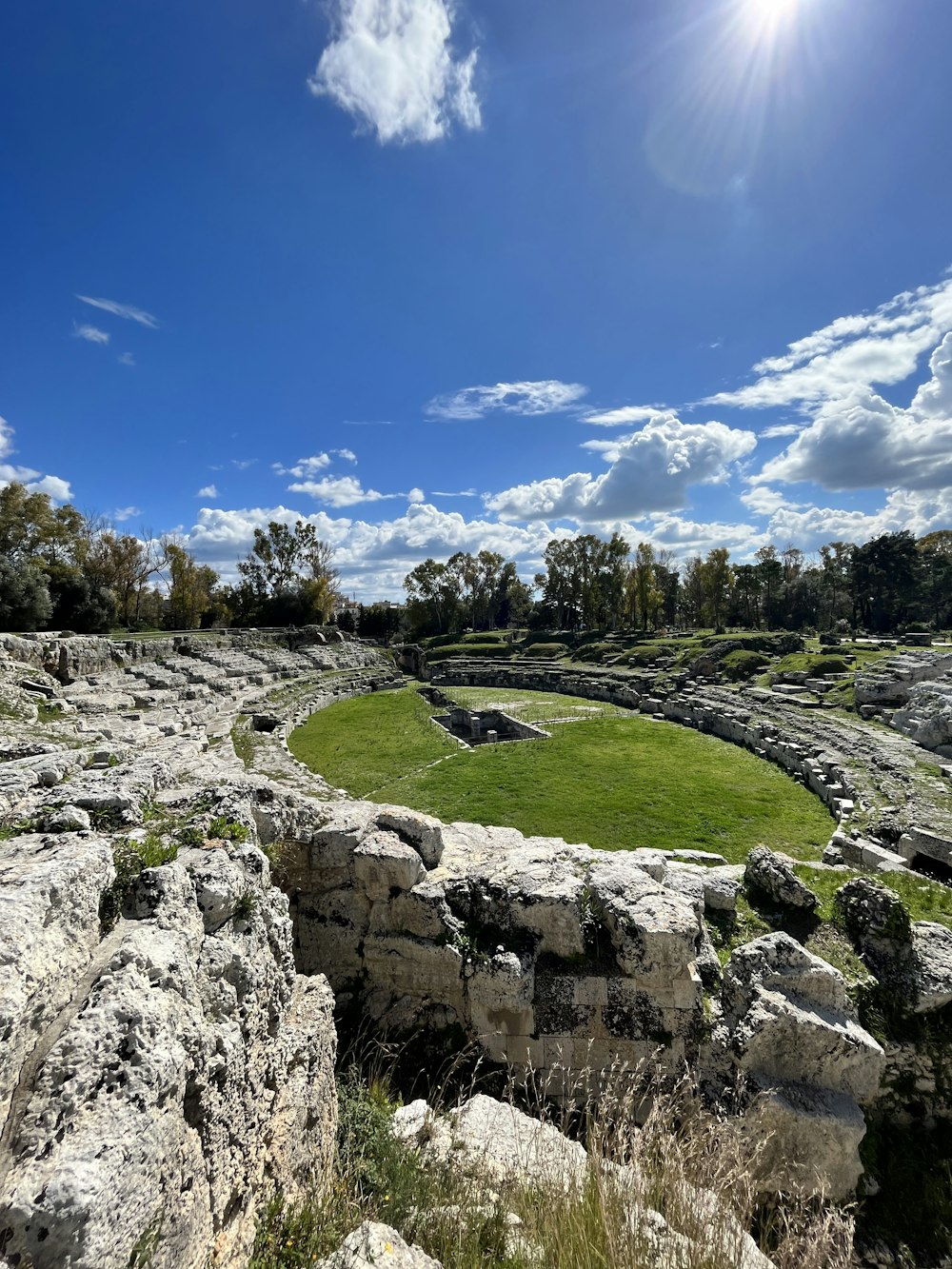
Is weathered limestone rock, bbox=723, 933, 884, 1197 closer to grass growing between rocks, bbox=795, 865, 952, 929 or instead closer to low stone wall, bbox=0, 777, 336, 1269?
grass growing between rocks, bbox=795, 865, 952, 929

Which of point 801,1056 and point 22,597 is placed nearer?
point 801,1056

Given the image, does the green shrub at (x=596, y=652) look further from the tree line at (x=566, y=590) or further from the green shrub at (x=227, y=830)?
the green shrub at (x=227, y=830)

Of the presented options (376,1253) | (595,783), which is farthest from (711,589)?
(376,1253)

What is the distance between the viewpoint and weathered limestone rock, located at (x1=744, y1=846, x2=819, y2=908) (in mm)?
6422

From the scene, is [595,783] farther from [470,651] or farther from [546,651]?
[470,651]

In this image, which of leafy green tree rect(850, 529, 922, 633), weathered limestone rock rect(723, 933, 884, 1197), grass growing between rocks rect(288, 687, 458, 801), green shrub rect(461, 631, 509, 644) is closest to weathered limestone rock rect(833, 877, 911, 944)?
weathered limestone rock rect(723, 933, 884, 1197)

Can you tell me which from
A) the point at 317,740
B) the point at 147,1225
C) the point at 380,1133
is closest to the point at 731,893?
the point at 380,1133

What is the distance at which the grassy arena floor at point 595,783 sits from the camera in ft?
40.0

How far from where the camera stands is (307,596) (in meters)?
58.6

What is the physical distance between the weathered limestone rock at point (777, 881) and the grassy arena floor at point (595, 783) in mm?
4543

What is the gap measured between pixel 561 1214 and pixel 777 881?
185 inches

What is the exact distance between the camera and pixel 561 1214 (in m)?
3.00

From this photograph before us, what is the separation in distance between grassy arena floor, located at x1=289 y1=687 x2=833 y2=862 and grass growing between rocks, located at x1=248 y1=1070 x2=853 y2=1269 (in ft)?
26.6

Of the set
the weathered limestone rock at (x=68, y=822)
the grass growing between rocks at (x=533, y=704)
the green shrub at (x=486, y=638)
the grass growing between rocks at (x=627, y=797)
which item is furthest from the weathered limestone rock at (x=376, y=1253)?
the green shrub at (x=486, y=638)
